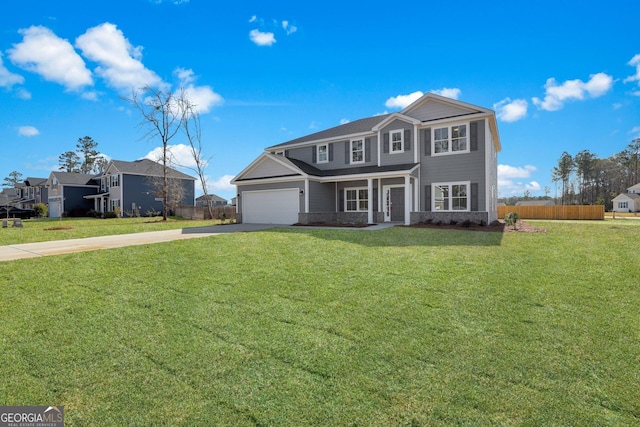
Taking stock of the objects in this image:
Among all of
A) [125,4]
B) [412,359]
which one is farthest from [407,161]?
[412,359]

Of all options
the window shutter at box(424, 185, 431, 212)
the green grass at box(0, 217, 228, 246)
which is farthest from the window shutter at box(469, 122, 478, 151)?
the green grass at box(0, 217, 228, 246)

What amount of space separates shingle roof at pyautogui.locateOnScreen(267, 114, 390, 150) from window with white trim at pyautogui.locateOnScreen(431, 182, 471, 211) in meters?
5.65

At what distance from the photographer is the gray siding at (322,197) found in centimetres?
1838

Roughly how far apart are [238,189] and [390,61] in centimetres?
1202

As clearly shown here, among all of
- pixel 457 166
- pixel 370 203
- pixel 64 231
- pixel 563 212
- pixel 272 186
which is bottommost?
pixel 64 231

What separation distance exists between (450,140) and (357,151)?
5591 millimetres

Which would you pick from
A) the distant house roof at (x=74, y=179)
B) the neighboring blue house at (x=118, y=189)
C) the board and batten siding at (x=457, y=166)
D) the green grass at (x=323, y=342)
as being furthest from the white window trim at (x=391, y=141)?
the distant house roof at (x=74, y=179)

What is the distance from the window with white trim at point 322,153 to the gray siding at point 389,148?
A: 4048 millimetres

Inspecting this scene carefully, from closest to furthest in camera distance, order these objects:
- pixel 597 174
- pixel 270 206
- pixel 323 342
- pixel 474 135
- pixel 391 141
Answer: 1. pixel 323 342
2. pixel 474 135
3. pixel 391 141
4. pixel 270 206
5. pixel 597 174

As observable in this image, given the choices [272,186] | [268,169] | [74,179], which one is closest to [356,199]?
[272,186]

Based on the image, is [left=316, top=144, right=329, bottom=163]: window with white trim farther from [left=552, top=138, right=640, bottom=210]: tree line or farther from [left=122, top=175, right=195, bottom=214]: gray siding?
[left=552, top=138, right=640, bottom=210]: tree line

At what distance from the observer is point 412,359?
3.44 metres

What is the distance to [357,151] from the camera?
19.9 meters

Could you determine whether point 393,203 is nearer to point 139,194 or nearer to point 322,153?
point 322,153
